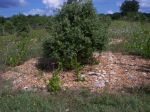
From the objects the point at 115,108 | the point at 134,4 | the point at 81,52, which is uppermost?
the point at 134,4

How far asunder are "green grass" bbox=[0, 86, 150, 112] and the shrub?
5.30 ft

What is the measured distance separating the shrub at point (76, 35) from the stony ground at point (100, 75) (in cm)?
38

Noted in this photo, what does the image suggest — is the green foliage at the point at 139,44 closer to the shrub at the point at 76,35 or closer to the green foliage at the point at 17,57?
the shrub at the point at 76,35

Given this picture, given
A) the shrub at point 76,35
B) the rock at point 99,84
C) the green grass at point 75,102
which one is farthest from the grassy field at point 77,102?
the shrub at point 76,35

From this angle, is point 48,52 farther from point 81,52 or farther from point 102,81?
point 102,81

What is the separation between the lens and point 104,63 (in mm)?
9602

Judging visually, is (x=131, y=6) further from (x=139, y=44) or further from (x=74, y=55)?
(x=74, y=55)

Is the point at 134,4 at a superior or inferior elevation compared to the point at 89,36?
superior

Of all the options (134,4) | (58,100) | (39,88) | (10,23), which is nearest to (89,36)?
(39,88)

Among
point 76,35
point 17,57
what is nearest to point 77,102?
A: point 76,35

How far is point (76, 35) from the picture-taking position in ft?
29.8

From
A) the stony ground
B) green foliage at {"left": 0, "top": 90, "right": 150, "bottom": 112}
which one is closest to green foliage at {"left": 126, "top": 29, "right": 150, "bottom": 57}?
the stony ground

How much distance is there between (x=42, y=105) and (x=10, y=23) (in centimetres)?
1620

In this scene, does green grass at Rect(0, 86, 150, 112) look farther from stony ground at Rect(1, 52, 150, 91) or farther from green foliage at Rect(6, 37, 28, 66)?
green foliage at Rect(6, 37, 28, 66)
